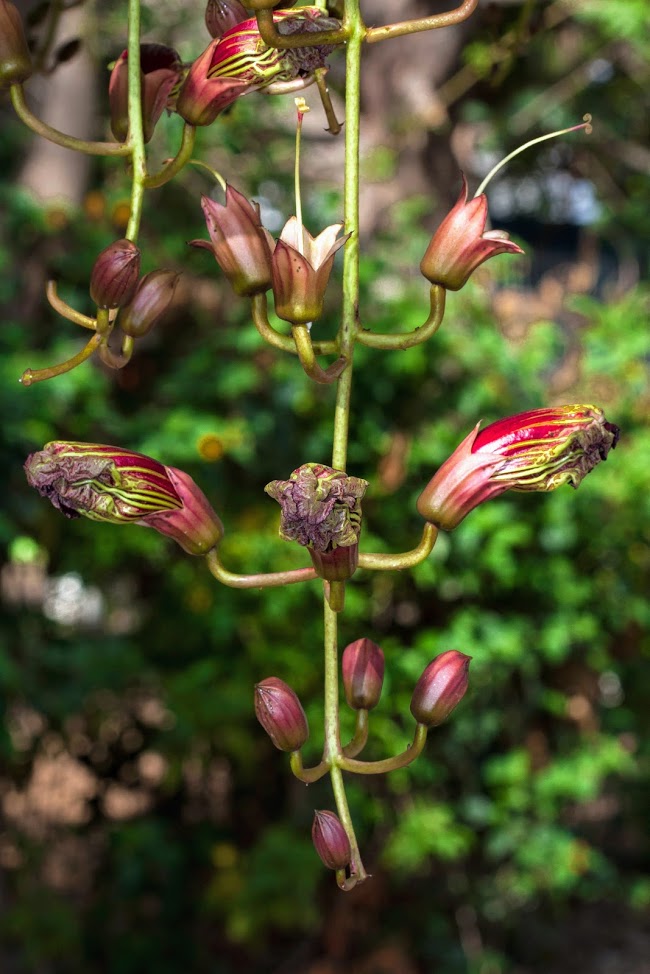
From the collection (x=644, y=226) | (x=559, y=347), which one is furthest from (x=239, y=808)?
(x=644, y=226)

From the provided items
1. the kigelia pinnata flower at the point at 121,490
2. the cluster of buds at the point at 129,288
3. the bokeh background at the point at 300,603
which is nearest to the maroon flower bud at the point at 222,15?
the cluster of buds at the point at 129,288

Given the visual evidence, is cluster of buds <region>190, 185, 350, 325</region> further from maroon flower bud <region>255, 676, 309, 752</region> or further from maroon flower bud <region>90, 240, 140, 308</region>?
maroon flower bud <region>255, 676, 309, 752</region>

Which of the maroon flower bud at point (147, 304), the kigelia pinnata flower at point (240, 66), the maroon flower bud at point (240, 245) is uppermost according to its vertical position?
the kigelia pinnata flower at point (240, 66)

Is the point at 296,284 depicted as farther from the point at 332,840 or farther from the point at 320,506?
the point at 332,840

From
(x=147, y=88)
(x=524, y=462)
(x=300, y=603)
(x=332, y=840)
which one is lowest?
(x=300, y=603)

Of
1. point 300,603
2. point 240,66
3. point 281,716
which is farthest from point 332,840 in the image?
point 300,603

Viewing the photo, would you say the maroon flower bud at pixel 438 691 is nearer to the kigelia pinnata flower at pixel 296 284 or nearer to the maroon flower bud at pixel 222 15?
the kigelia pinnata flower at pixel 296 284

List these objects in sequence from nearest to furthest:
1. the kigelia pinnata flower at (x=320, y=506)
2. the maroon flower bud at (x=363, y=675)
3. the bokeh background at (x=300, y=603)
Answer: the kigelia pinnata flower at (x=320, y=506) → the maroon flower bud at (x=363, y=675) → the bokeh background at (x=300, y=603)
